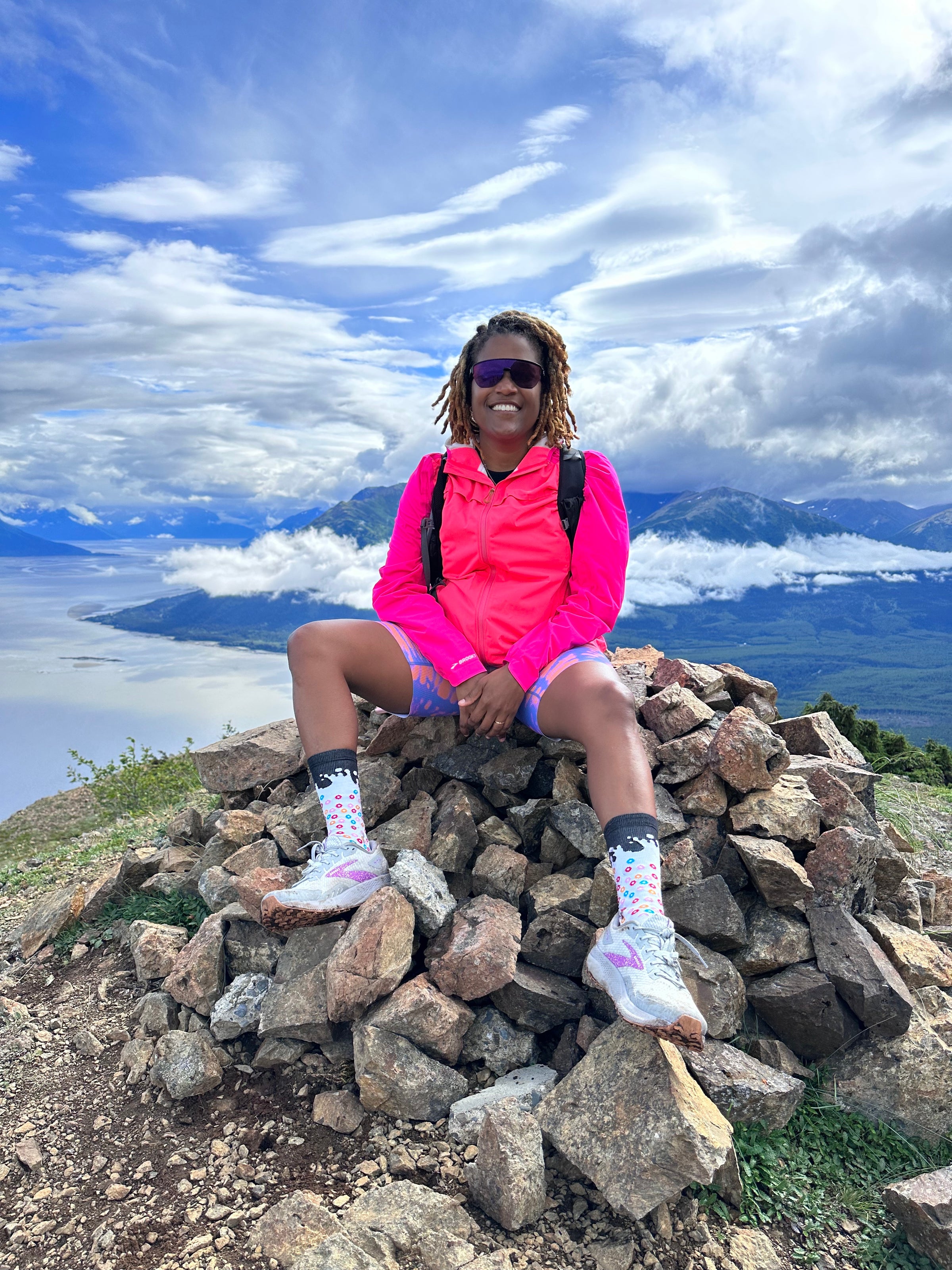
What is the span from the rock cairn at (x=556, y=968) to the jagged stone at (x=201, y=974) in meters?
0.01

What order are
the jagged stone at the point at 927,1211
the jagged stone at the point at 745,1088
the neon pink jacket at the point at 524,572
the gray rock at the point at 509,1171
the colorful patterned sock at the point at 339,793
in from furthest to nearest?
the neon pink jacket at the point at 524,572
the colorful patterned sock at the point at 339,793
the jagged stone at the point at 745,1088
the jagged stone at the point at 927,1211
the gray rock at the point at 509,1171

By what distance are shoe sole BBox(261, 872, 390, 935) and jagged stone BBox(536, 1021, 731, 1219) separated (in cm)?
130

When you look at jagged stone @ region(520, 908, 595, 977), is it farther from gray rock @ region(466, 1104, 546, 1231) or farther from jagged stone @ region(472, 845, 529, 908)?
gray rock @ region(466, 1104, 546, 1231)

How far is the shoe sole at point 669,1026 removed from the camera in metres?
3.11

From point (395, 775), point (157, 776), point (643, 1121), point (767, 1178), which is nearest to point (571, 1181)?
point (643, 1121)

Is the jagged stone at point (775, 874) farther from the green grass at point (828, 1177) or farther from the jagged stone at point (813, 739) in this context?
the jagged stone at point (813, 739)

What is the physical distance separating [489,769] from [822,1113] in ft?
8.10

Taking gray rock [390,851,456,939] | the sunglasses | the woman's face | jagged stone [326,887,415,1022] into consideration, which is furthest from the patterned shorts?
the sunglasses

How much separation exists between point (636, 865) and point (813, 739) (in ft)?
9.42

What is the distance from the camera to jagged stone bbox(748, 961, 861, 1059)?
402 centimetres

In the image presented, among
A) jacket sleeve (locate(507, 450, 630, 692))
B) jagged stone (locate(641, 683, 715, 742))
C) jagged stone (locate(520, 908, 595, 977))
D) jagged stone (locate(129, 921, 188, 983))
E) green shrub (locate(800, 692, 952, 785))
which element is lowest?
green shrub (locate(800, 692, 952, 785))

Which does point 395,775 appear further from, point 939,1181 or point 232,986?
point 939,1181

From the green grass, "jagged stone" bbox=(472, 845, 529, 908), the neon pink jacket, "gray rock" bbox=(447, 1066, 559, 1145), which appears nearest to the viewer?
the green grass

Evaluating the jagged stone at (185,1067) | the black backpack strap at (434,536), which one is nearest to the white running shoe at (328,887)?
the jagged stone at (185,1067)
